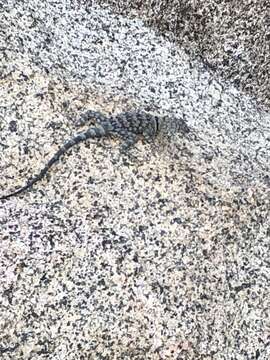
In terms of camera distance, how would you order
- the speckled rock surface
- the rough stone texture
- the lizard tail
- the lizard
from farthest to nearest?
the rough stone texture, the lizard, the lizard tail, the speckled rock surface

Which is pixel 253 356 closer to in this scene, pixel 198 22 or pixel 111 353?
pixel 111 353

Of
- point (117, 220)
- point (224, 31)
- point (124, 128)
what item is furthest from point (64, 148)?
point (224, 31)

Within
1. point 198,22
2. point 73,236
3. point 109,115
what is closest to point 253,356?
point 73,236

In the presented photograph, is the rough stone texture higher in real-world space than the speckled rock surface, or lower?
higher

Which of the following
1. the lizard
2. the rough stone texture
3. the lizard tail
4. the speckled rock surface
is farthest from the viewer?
the rough stone texture

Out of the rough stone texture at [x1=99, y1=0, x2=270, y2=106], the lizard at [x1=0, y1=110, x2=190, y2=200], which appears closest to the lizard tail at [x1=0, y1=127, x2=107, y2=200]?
the lizard at [x1=0, y1=110, x2=190, y2=200]

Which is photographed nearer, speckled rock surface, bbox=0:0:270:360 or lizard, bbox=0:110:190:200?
speckled rock surface, bbox=0:0:270:360

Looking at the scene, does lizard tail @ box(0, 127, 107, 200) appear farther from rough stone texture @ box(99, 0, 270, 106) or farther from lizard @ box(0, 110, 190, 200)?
rough stone texture @ box(99, 0, 270, 106)
